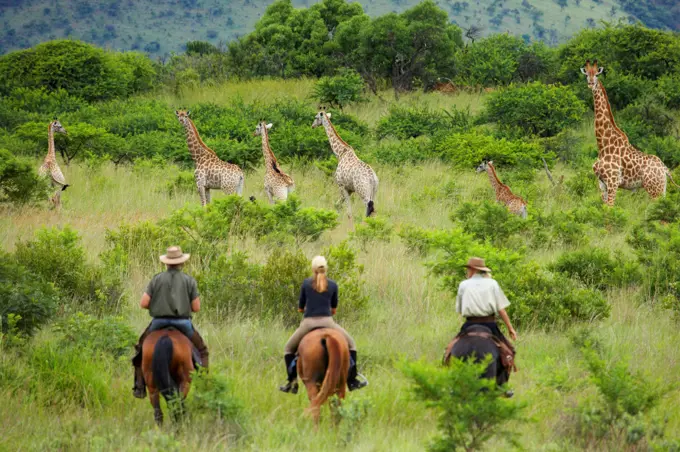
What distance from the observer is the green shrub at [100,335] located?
28.3 feet

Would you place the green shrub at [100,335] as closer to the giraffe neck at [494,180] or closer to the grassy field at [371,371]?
the grassy field at [371,371]

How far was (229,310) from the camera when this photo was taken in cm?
986

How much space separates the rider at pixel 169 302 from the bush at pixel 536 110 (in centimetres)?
1786

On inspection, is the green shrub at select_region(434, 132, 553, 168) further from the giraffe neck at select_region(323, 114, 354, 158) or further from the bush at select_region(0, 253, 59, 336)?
the bush at select_region(0, 253, 59, 336)

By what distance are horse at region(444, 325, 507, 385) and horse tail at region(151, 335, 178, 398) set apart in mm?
2012

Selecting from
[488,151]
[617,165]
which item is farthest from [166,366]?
[488,151]

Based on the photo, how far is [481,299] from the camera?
7.17 metres

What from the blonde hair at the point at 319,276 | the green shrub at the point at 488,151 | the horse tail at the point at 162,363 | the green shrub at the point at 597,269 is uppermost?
the blonde hair at the point at 319,276

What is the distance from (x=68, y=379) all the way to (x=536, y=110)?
18394mm

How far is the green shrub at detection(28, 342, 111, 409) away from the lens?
7644 millimetres

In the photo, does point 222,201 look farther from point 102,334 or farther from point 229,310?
point 102,334

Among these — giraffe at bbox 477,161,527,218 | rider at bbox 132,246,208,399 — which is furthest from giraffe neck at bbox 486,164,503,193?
rider at bbox 132,246,208,399

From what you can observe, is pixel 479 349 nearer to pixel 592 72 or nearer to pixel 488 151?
pixel 592 72

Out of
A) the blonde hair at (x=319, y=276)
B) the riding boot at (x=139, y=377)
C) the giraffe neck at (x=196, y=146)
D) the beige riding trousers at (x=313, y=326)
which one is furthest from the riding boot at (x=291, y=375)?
the giraffe neck at (x=196, y=146)
